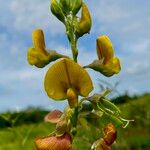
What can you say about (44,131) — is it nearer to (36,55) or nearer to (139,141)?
(139,141)

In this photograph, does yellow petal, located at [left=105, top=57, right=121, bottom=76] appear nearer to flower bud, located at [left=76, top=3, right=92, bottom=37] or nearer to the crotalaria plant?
the crotalaria plant

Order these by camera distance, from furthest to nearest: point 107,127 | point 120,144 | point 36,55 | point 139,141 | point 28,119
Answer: point 28,119, point 139,141, point 120,144, point 36,55, point 107,127

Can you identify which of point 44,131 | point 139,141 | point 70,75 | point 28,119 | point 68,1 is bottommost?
point 28,119

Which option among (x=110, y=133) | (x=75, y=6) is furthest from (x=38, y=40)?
(x=110, y=133)

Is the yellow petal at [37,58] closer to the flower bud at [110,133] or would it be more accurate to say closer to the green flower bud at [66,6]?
the green flower bud at [66,6]

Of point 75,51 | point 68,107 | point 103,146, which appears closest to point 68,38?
point 75,51

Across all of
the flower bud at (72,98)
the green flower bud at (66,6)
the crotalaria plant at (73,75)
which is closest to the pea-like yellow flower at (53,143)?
the crotalaria plant at (73,75)

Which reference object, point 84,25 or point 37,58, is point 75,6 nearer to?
point 84,25
